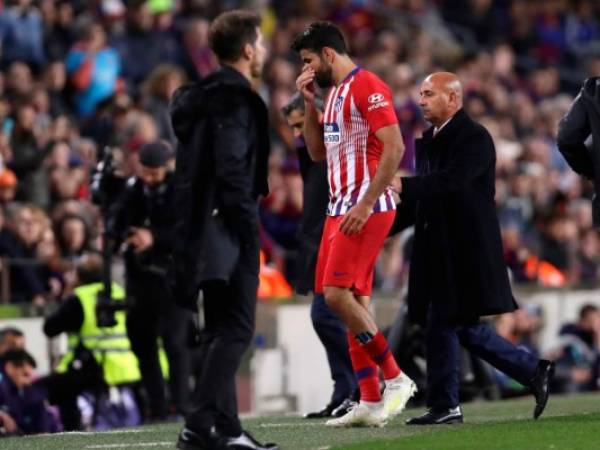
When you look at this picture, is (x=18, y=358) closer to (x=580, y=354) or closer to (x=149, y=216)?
(x=149, y=216)

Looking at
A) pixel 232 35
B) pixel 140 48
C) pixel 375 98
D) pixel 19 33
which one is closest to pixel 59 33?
pixel 19 33

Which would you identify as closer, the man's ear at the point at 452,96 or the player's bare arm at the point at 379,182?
the player's bare arm at the point at 379,182

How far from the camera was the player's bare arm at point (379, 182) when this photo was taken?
9422 mm

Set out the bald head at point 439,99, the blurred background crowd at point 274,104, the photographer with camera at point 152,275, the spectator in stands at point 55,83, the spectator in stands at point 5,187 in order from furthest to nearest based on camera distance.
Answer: the spectator in stands at point 55,83
the blurred background crowd at point 274,104
the spectator in stands at point 5,187
the photographer with camera at point 152,275
the bald head at point 439,99

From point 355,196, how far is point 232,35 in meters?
1.51

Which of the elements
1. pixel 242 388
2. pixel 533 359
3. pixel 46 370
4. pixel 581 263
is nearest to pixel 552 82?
pixel 581 263

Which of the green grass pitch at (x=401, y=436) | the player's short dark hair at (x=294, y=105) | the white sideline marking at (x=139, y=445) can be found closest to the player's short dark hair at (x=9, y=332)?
the green grass pitch at (x=401, y=436)

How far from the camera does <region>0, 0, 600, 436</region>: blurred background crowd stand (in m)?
15.3

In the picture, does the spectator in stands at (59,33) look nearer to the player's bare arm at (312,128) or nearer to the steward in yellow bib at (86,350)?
the steward in yellow bib at (86,350)

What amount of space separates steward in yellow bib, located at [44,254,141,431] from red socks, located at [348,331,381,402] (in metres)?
3.70

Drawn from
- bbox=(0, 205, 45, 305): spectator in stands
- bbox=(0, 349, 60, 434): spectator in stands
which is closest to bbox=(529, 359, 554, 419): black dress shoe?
bbox=(0, 349, 60, 434): spectator in stands

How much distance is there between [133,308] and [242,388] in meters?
2.34

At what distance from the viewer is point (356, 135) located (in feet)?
32.1

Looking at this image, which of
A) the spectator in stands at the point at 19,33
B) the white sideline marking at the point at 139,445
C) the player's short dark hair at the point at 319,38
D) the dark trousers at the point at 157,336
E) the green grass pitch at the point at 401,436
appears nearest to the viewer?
the green grass pitch at the point at 401,436
